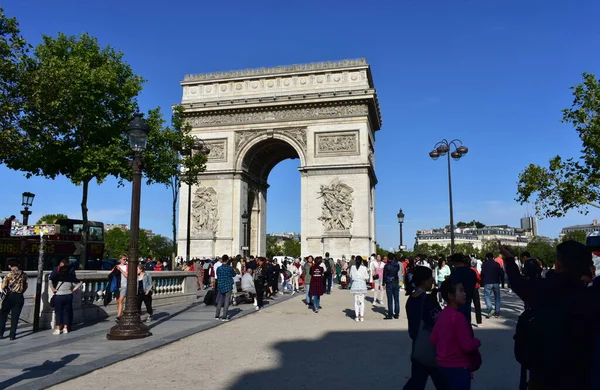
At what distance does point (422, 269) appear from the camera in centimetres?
489

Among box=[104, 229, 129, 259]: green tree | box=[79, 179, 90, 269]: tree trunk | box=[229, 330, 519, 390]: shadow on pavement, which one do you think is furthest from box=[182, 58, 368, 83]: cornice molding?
box=[104, 229, 129, 259]: green tree

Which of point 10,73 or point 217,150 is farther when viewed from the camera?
point 217,150

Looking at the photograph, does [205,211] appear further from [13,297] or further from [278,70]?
[13,297]

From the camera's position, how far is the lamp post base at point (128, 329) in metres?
8.59

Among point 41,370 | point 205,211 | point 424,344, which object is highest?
point 205,211

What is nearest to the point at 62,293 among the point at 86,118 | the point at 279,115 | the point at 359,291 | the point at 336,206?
the point at 359,291

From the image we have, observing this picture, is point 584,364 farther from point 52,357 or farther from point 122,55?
point 122,55

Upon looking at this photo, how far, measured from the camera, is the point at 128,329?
342 inches

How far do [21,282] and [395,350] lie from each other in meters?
7.24

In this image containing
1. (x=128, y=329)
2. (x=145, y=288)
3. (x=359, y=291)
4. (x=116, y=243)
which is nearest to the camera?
(x=128, y=329)

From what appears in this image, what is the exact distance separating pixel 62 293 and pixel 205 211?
22.6 m

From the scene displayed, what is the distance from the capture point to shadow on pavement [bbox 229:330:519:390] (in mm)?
5590

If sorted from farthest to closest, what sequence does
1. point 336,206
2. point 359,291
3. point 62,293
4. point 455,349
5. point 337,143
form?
1. point 337,143
2. point 336,206
3. point 359,291
4. point 62,293
5. point 455,349

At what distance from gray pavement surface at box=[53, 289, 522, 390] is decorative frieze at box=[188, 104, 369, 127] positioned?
21684mm
